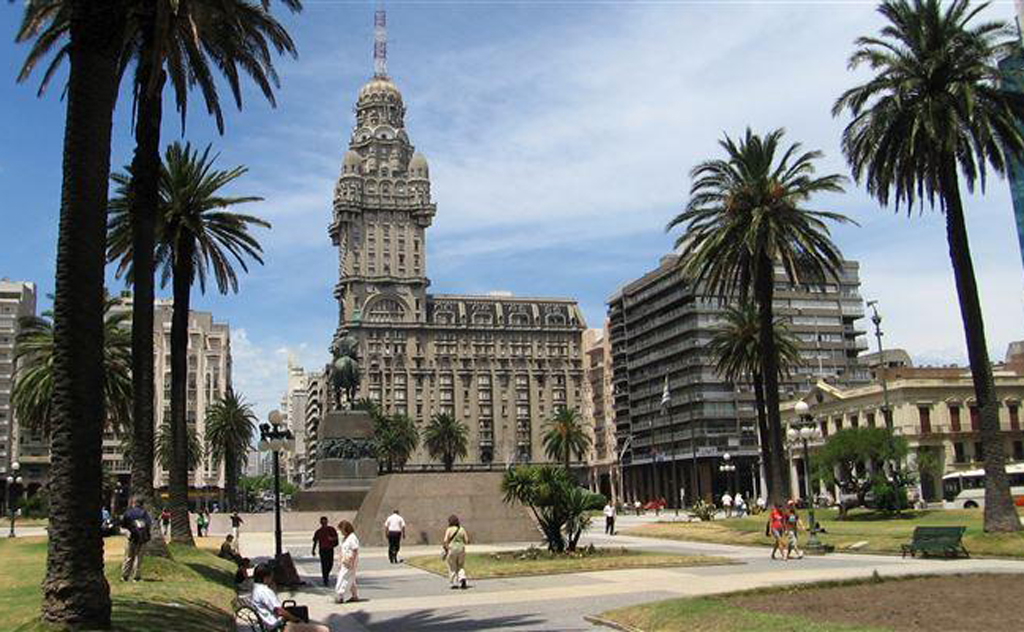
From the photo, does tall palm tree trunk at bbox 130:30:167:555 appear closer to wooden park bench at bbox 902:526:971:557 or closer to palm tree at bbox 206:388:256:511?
wooden park bench at bbox 902:526:971:557

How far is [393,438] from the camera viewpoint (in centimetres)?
12175

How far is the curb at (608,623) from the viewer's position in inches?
534

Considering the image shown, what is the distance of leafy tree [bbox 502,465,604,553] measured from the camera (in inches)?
1070

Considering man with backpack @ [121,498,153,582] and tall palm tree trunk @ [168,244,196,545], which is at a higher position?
tall palm tree trunk @ [168,244,196,545]

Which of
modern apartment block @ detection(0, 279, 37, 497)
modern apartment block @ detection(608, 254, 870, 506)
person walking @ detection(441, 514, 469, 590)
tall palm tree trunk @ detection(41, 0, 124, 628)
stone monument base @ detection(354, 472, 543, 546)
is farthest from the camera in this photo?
modern apartment block @ detection(0, 279, 37, 497)

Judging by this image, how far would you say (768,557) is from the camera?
27.7m

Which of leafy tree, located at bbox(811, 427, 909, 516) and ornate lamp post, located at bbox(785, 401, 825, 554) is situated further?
leafy tree, located at bbox(811, 427, 909, 516)

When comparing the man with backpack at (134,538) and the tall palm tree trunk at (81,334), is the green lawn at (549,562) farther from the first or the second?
the tall palm tree trunk at (81,334)

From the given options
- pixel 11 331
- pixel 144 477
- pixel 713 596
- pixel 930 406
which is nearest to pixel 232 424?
pixel 11 331

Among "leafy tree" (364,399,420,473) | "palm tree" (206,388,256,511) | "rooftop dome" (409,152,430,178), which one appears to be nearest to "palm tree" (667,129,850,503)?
"palm tree" (206,388,256,511)

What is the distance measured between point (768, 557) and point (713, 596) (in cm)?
1231

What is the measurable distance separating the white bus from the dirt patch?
3724cm

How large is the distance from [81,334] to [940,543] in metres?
22.5

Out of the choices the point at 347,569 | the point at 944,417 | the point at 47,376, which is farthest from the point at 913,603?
the point at 944,417
